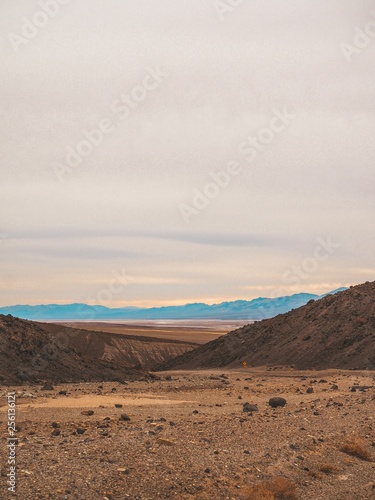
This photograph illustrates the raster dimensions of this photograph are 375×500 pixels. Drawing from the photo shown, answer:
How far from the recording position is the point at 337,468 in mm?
14391

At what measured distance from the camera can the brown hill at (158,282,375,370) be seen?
136 feet

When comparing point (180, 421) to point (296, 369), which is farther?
point (296, 369)

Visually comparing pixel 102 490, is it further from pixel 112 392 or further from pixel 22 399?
pixel 112 392

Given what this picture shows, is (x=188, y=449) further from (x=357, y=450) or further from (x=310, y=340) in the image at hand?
(x=310, y=340)

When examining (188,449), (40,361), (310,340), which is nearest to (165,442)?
(188,449)

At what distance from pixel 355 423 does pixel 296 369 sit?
22.9 m

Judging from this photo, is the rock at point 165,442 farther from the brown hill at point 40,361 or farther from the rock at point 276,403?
the brown hill at point 40,361

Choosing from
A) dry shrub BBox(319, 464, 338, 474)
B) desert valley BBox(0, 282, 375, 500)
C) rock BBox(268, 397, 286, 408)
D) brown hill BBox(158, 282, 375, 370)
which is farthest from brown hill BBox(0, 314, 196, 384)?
dry shrub BBox(319, 464, 338, 474)

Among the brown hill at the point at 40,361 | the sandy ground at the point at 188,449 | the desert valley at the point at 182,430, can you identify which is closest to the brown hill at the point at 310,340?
the desert valley at the point at 182,430

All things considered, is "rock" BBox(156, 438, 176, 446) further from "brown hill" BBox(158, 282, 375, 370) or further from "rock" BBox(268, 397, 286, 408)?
"brown hill" BBox(158, 282, 375, 370)

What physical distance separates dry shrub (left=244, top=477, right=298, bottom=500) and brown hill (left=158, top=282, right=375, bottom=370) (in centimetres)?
2652

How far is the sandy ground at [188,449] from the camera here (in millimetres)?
11774

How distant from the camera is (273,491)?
1243cm

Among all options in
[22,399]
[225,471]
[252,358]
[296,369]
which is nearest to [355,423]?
[225,471]
